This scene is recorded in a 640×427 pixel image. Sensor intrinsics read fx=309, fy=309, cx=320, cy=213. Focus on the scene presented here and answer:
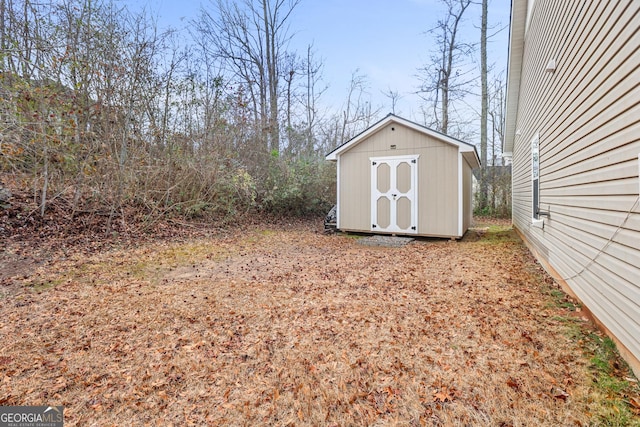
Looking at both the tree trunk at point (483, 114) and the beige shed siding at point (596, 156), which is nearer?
the beige shed siding at point (596, 156)

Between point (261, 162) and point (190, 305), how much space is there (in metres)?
Result: 7.96

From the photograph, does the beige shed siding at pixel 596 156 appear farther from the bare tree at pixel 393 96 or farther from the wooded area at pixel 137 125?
the bare tree at pixel 393 96

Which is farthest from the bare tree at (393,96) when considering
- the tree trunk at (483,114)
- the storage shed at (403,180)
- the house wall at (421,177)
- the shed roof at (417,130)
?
the house wall at (421,177)

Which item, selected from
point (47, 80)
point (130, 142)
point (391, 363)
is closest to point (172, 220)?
point (130, 142)

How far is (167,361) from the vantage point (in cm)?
225

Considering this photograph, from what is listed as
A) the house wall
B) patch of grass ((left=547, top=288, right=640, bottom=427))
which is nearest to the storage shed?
the house wall

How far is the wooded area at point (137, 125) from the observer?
586 cm

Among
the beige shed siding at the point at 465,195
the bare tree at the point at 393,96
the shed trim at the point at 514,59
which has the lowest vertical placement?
the beige shed siding at the point at 465,195

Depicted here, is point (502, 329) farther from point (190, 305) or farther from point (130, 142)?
point (130, 142)

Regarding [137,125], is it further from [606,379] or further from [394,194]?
[606,379]

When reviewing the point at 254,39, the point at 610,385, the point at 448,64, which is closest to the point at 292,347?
the point at 610,385

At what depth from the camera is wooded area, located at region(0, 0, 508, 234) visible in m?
5.86

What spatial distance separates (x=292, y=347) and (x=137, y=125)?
7214 millimetres

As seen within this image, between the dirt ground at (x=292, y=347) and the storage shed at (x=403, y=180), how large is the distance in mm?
2828
